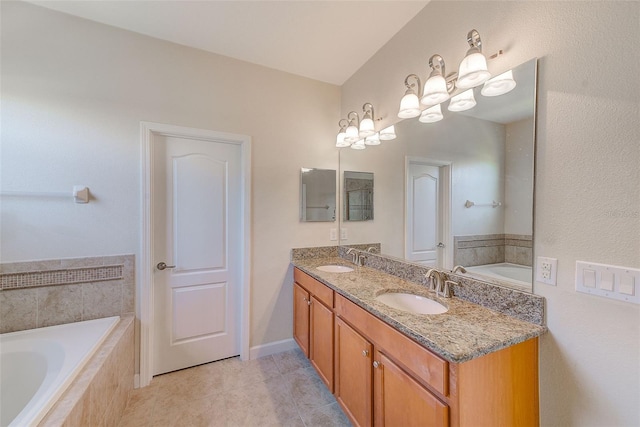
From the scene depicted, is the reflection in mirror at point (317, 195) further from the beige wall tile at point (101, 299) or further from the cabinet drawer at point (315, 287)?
the beige wall tile at point (101, 299)

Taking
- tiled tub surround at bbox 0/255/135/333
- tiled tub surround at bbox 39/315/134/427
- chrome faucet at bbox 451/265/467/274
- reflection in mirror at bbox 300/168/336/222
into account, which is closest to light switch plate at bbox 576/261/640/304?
chrome faucet at bbox 451/265/467/274

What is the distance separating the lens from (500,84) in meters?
1.18

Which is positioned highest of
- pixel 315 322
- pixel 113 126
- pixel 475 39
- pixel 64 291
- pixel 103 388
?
pixel 475 39

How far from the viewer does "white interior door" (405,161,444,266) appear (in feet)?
5.31

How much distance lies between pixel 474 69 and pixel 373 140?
3.26 ft

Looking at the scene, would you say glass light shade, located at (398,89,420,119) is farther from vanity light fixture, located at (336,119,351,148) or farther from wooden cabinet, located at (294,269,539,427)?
wooden cabinet, located at (294,269,539,427)

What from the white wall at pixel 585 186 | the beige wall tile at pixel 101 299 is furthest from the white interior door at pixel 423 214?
the beige wall tile at pixel 101 299

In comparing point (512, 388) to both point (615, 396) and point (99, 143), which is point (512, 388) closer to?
point (615, 396)

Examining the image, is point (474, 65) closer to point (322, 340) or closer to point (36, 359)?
point (322, 340)

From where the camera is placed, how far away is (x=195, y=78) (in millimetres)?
2027

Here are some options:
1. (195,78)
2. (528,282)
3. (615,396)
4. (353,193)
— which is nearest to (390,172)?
(353,193)

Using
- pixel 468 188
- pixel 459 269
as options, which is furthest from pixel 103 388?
pixel 468 188

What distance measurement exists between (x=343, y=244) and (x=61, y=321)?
2.22 meters

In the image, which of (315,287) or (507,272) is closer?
(507,272)
